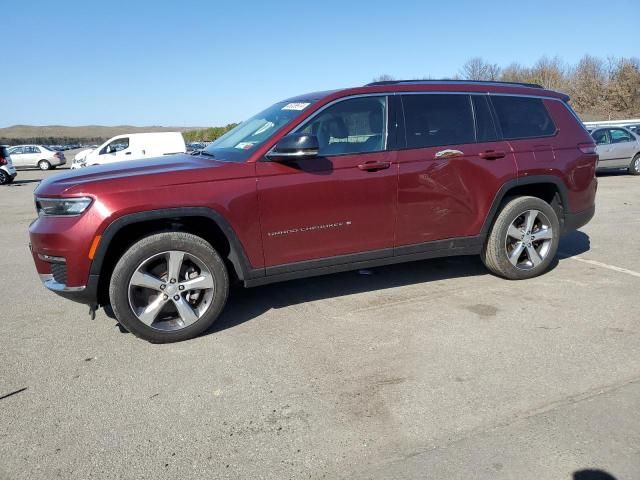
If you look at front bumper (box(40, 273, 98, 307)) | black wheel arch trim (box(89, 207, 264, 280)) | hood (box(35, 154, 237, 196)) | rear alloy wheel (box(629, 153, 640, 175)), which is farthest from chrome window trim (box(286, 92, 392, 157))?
rear alloy wheel (box(629, 153, 640, 175))

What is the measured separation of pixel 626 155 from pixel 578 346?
1423cm

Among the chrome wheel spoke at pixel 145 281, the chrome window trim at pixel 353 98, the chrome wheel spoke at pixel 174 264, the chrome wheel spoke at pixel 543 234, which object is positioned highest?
the chrome window trim at pixel 353 98

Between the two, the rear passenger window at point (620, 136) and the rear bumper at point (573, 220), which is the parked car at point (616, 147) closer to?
the rear passenger window at point (620, 136)

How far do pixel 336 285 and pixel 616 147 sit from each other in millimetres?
13770

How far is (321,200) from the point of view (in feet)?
13.3

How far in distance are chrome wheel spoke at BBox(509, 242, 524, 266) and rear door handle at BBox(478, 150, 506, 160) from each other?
928mm

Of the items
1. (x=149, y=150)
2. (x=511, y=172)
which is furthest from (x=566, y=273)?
(x=149, y=150)

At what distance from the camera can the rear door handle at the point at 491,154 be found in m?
4.73

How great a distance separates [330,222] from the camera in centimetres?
412

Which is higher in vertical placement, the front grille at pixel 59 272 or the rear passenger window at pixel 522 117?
the rear passenger window at pixel 522 117

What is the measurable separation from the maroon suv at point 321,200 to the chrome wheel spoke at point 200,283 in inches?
0.4

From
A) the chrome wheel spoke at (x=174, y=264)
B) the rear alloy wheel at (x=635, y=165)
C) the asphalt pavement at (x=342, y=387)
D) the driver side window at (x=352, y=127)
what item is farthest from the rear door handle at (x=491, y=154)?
the rear alloy wheel at (x=635, y=165)

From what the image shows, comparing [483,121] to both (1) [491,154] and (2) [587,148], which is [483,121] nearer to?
(1) [491,154]

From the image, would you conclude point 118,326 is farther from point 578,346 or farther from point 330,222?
point 578,346
